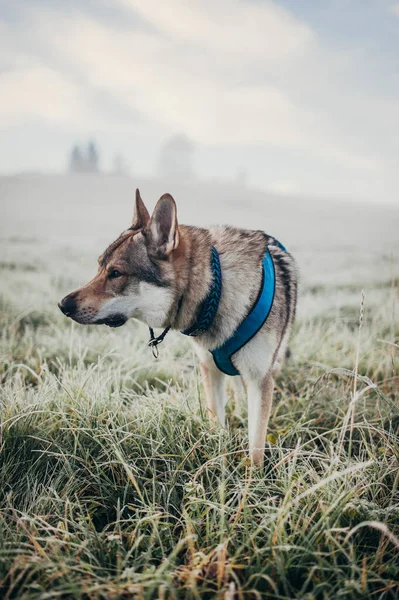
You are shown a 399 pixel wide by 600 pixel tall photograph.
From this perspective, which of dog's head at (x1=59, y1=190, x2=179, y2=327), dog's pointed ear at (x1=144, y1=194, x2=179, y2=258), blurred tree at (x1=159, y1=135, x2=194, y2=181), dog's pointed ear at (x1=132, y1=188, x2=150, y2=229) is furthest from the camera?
blurred tree at (x1=159, y1=135, x2=194, y2=181)

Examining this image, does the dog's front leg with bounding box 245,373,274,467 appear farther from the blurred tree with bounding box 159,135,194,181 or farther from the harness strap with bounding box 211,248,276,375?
the blurred tree with bounding box 159,135,194,181

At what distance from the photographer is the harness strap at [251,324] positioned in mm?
2090

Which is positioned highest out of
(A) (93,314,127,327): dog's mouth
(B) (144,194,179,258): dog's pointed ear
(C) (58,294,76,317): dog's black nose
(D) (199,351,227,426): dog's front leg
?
(B) (144,194,179,258): dog's pointed ear

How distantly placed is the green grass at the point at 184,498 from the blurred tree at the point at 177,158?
47.3m

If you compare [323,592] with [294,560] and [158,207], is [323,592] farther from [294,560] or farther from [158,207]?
[158,207]

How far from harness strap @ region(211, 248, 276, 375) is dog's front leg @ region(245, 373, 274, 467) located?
21 centimetres

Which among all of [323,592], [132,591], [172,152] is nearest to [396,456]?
[323,592]

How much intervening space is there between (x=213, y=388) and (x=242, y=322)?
26.4 inches

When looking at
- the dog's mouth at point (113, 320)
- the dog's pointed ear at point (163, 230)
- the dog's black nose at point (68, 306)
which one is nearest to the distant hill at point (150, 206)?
the dog's pointed ear at point (163, 230)

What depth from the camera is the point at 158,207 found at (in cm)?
201

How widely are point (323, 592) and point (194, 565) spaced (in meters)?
0.54

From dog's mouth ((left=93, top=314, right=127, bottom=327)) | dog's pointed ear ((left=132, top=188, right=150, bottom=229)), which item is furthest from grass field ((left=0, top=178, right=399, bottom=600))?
dog's pointed ear ((left=132, top=188, right=150, bottom=229))

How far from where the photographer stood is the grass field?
140cm

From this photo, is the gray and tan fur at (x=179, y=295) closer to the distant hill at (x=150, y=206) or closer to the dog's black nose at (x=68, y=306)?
the dog's black nose at (x=68, y=306)
